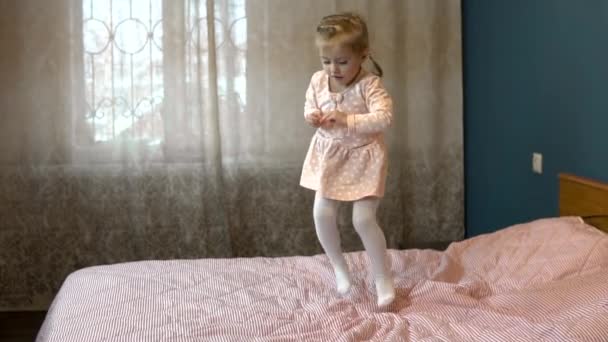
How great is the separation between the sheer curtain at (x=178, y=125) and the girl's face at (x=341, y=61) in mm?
1450

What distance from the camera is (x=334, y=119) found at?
76.5 inches

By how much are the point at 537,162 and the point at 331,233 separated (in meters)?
1.15

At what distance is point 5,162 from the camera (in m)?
3.36

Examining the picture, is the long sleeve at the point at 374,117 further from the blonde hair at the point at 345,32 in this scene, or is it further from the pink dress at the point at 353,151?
the blonde hair at the point at 345,32

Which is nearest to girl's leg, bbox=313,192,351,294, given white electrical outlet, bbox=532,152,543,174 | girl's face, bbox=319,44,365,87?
girl's face, bbox=319,44,365,87

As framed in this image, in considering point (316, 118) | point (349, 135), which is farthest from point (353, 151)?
point (316, 118)

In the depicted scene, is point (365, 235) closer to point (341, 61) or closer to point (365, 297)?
point (365, 297)

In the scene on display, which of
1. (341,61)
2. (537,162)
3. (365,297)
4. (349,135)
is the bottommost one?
(365,297)

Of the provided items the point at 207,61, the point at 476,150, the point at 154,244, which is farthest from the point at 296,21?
the point at 154,244

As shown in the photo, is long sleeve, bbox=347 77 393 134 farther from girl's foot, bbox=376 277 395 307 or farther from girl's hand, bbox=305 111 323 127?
girl's foot, bbox=376 277 395 307

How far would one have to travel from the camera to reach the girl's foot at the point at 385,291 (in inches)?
80.1

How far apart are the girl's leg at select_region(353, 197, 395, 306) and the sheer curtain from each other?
1.47 m

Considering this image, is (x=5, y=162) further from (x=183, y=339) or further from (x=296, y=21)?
(x=183, y=339)

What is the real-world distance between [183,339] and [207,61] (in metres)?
1.86
